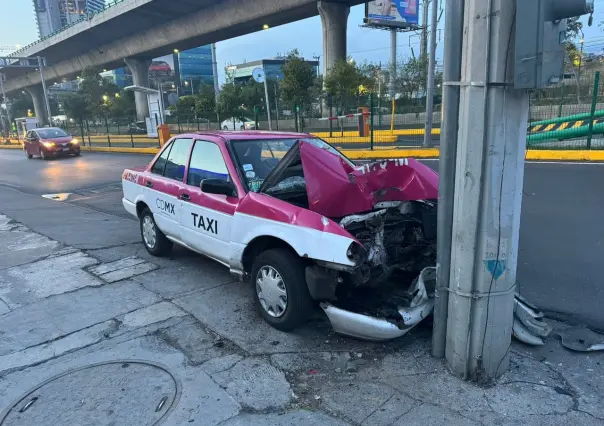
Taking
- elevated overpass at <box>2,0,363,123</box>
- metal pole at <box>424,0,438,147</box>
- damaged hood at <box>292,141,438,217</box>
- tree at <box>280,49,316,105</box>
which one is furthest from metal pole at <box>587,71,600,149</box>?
elevated overpass at <box>2,0,363,123</box>

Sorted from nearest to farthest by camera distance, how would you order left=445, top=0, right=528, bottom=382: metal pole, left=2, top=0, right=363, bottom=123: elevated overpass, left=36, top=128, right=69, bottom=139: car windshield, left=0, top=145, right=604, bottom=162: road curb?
left=445, top=0, right=528, bottom=382: metal pole, left=0, top=145, right=604, bottom=162: road curb, left=36, top=128, right=69, bottom=139: car windshield, left=2, top=0, right=363, bottom=123: elevated overpass

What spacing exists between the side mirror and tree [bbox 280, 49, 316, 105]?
22.6m

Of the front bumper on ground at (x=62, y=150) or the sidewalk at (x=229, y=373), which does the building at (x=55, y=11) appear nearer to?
the front bumper on ground at (x=62, y=150)

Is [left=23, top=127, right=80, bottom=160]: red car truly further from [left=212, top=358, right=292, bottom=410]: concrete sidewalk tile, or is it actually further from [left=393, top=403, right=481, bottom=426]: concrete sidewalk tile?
[left=393, top=403, right=481, bottom=426]: concrete sidewalk tile

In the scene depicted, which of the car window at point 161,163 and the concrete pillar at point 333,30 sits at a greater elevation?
the concrete pillar at point 333,30

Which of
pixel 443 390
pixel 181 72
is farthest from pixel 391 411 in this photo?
pixel 181 72

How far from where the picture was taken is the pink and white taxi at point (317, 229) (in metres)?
3.37

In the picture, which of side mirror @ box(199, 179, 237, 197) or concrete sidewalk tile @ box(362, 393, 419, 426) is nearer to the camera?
concrete sidewalk tile @ box(362, 393, 419, 426)

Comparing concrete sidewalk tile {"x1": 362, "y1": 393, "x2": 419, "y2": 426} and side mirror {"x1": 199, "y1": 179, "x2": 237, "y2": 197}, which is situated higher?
side mirror {"x1": 199, "y1": 179, "x2": 237, "y2": 197}

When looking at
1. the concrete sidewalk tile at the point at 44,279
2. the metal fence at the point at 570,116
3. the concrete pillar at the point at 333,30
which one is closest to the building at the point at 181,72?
the concrete pillar at the point at 333,30

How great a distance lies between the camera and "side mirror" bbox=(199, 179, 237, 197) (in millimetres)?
4094

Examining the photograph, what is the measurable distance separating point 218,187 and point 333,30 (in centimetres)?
2996

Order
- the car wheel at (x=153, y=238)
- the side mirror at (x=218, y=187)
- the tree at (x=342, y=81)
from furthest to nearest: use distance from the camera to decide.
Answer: the tree at (x=342, y=81) → the car wheel at (x=153, y=238) → the side mirror at (x=218, y=187)

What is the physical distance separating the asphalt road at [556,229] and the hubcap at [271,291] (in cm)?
239
